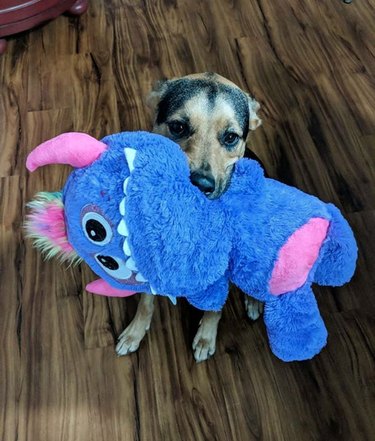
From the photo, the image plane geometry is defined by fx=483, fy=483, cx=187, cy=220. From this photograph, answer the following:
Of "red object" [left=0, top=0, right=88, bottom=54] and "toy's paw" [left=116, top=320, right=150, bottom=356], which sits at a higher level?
"red object" [left=0, top=0, right=88, bottom=54]

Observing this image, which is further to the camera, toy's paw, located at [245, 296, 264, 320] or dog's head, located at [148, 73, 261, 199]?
toy's paw, located at [245, 296, 264, 320]

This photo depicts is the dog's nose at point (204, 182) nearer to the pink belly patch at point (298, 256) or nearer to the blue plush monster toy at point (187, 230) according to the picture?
the blue plush monster toy at point (187, 230)

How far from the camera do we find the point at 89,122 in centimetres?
226

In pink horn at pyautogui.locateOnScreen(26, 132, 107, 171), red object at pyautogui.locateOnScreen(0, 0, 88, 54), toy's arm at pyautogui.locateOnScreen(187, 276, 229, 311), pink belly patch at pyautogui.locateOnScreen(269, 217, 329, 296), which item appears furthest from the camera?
red object at pyautogui.locateOnScreen(0, 0, 88, 54)

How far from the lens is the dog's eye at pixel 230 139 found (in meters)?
1.64

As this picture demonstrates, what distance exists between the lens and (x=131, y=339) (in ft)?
5.34

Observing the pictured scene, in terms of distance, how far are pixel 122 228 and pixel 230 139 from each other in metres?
0.78

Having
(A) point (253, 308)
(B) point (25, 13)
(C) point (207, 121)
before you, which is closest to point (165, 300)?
(A) point (253, 308)

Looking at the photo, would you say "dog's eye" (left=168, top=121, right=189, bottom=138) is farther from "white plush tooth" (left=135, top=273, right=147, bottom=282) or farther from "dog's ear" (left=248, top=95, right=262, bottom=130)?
"white plush tooth" (left=135, top=273, right=147, bottom=282)

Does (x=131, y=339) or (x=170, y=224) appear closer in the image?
(x=170, y=224)

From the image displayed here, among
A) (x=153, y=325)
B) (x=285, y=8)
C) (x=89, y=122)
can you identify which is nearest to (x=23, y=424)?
(x=153, y=325)

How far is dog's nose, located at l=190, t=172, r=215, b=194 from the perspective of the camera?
140cm

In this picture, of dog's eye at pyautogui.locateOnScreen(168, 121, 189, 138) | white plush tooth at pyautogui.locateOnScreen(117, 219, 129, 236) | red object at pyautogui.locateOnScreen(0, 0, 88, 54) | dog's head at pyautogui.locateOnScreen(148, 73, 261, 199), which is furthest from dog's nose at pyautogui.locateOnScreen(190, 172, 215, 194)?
red object at pyautogui.locateOnScreen(0, 0, 88, 54)

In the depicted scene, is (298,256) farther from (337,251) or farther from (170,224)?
(170,224)
